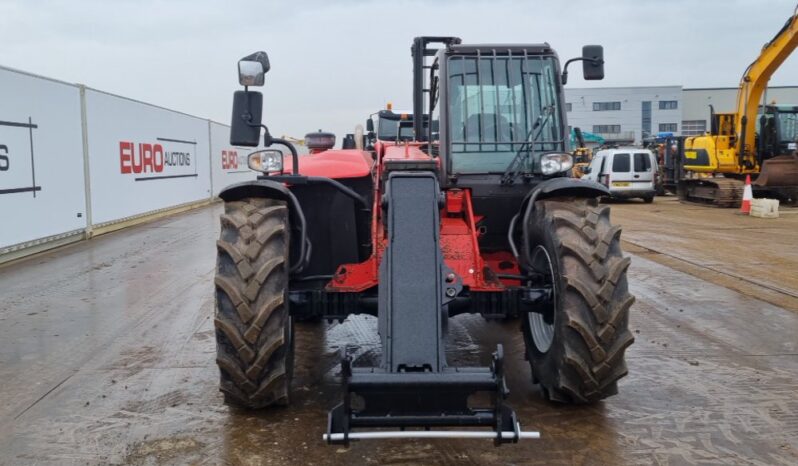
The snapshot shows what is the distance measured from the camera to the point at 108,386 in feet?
18.1

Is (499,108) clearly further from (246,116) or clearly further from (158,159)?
(158,159)

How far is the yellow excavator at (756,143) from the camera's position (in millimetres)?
21203

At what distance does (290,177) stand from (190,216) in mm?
16402

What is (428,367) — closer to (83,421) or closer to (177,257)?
(83,421)

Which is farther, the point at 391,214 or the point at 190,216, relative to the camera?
the point at 190,216

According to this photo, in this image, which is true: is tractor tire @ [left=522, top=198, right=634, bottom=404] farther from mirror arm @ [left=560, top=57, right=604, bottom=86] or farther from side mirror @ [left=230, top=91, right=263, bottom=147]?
side mirror @ [left=230, top=91, right=263, bottom=147]

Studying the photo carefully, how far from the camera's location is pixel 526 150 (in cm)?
559

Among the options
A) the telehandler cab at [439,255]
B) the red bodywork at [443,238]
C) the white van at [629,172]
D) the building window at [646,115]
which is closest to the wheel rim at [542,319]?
the telehandler cab at [439,255]

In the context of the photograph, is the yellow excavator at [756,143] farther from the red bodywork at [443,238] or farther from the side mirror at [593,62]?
the red bodywork at [443,238]

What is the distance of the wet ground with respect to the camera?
4.23 metres

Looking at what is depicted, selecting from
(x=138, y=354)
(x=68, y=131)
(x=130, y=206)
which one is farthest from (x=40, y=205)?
(x=138, y=354)

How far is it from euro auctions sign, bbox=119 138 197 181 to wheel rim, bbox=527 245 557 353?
13.5m

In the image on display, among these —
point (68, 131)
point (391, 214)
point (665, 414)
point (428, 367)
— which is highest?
point (68, 131)

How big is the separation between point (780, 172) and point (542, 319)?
19550 millimetres
